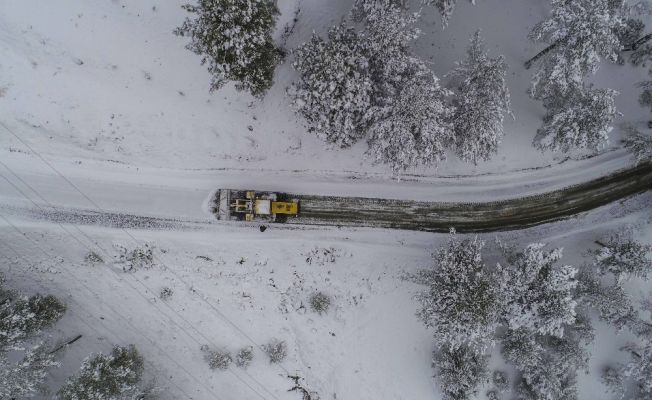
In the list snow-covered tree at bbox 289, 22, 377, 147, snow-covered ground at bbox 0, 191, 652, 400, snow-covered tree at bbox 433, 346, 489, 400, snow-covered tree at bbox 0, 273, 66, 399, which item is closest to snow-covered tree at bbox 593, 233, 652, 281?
snow-covered ground at bbox 0, 191, 652, 400

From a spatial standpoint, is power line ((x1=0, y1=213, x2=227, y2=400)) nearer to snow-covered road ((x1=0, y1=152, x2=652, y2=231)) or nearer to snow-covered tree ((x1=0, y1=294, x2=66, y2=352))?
snow-covered road ((x1=0, y1=152, x2=652, y2=231))

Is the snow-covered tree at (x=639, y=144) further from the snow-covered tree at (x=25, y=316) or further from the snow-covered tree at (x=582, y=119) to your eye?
the snow-covered tree at (x=25, y=316)

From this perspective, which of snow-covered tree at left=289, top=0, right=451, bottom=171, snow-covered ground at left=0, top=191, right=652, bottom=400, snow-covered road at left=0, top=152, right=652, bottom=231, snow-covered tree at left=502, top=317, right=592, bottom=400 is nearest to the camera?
snow-covered tree at left=289, top=0, right=451, bottom=171

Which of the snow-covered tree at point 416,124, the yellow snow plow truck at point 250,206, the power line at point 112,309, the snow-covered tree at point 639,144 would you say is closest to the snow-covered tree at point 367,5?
the snow-covered tree at point 416,124

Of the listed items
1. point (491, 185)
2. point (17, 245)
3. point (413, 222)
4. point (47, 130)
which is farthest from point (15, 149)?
point (491, 185)

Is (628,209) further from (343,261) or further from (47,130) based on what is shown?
(47,130)

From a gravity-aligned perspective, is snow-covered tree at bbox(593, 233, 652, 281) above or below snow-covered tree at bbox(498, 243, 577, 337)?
above
